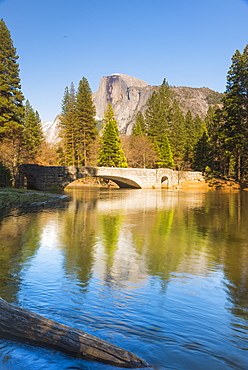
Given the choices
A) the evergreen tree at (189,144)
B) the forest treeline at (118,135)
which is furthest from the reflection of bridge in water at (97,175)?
the evergreen tree at (189,144)

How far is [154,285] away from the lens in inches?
276

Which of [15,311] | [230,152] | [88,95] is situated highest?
[88,95]

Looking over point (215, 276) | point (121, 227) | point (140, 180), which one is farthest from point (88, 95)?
point (215, 276)

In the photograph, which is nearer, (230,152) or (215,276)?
(215,276)

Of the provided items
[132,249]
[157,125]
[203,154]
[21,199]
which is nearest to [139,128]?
[157,125]

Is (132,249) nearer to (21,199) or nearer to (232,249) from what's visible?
(232,249)

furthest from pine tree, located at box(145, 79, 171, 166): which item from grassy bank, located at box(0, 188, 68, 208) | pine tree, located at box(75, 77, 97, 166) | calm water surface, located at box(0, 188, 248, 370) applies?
calm water surface, located at box(0, 188, 248, 370)

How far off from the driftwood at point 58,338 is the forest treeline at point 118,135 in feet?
81.7

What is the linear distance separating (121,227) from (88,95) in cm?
5590

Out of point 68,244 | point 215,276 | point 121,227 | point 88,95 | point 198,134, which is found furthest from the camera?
point 198,134

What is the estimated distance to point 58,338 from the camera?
3891mm

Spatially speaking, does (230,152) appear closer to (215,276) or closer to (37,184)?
(37,184)

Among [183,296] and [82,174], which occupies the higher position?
[82,174]

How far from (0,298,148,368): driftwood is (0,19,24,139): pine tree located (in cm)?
3807
